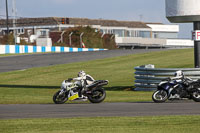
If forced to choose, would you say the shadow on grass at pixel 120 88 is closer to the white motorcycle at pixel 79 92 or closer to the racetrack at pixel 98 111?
the white motorcycle at pixel 79 92

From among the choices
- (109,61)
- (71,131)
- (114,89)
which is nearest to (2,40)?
(109,61)

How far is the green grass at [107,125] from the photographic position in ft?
29.9

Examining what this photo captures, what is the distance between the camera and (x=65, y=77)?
1030 inches

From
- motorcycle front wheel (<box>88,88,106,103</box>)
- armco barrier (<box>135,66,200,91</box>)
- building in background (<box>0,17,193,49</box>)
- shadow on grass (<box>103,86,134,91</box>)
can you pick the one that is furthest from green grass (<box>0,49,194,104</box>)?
building in background (<box>0,17,193,49</box>)

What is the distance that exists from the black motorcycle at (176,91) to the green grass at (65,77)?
1.34 metres

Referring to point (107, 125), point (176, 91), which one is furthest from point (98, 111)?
point (176, 91)

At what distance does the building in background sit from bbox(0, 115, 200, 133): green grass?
80.7 m

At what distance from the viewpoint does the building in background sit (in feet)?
318

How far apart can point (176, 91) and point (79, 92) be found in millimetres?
3054

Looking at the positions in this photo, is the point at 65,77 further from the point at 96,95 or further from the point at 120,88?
the point at 96,95

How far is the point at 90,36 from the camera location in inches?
3647

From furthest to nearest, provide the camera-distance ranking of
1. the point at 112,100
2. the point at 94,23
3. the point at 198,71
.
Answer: the point at 94,23, the point at 198,71, the point at 112,100

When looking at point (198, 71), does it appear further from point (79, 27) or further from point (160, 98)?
point (79, 27)

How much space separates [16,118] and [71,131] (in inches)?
101
